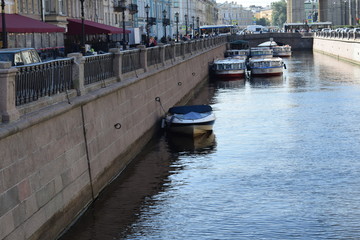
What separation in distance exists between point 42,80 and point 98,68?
5.47 m

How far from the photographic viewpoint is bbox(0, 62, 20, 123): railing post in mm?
13224

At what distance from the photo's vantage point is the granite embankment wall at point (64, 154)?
12.9 meters

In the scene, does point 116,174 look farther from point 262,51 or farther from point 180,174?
point 262,51

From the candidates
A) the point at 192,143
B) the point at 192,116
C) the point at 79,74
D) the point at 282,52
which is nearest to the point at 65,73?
the point at 79,74

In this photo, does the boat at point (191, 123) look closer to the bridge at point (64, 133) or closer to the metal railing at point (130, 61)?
the bridge at point (64, 133)

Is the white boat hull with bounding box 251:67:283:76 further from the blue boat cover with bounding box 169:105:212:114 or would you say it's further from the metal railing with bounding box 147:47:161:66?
the blue boat cover with bounding box 169:105:212:114

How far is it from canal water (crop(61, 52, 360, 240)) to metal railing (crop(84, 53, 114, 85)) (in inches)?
117

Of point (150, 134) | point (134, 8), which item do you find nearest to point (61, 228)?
point (150, 134)

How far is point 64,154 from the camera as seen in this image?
16094 millimetres

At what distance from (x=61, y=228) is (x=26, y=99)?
9.13ft

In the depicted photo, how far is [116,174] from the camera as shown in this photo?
21297mm

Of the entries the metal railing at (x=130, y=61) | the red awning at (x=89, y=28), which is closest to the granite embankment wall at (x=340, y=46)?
the red awning at (x=89, y=28)

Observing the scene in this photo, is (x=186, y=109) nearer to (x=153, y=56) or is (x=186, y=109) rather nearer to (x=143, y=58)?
(x=143, y=58)

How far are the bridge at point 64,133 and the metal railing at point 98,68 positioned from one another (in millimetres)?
32
